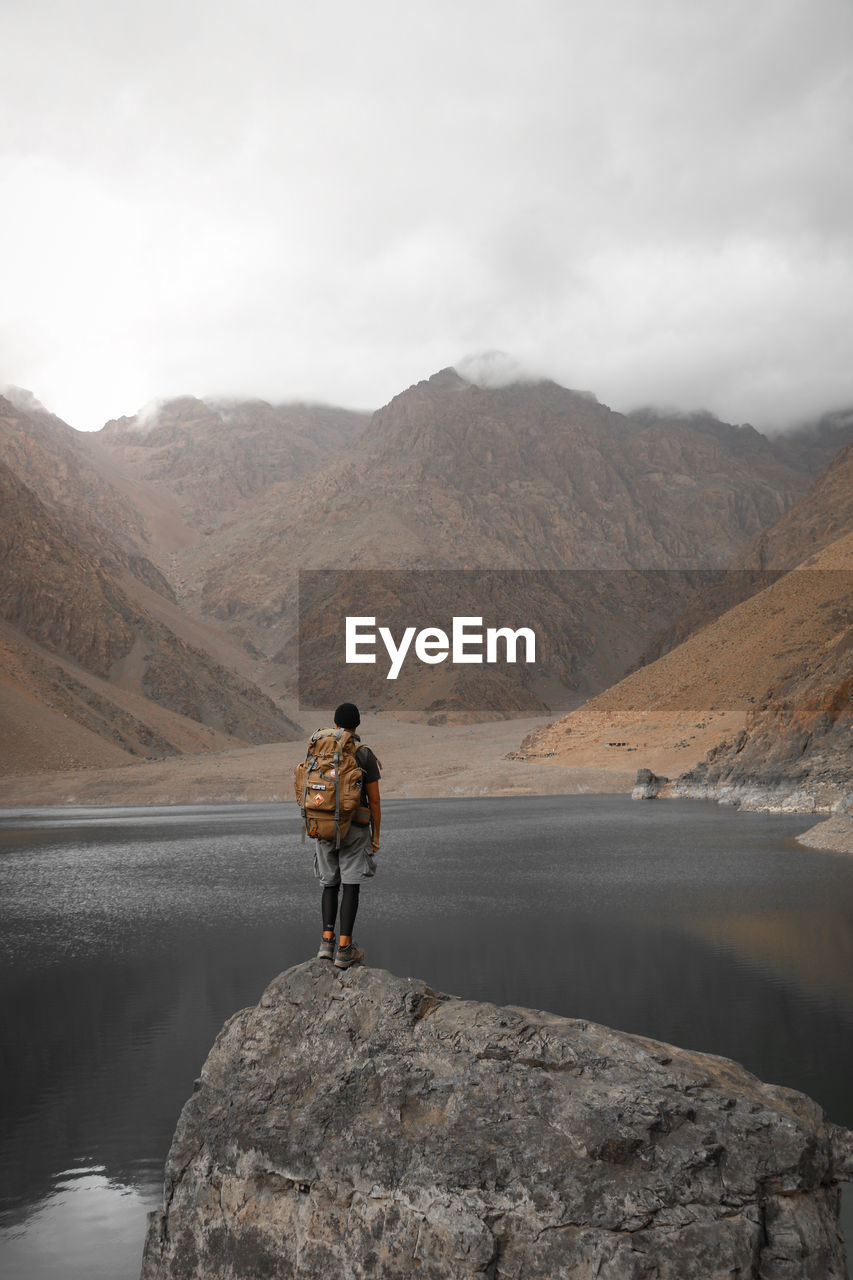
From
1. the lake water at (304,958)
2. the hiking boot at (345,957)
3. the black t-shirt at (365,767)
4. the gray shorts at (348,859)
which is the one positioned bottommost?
the lake water at (304,958)

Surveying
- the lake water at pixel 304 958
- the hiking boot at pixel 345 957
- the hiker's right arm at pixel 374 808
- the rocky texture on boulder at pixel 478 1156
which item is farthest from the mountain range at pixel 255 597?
the rocky texture on boulder at pixel 478 1156

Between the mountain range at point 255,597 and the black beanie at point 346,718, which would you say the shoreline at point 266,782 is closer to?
the mountain range at point 255,597

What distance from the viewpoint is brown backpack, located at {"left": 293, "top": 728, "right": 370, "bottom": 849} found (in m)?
7.12

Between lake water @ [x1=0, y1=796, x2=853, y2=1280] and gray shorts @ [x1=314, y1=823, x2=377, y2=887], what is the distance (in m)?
3.19

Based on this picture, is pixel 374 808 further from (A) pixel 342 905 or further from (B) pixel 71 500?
(B) pixel 71 500

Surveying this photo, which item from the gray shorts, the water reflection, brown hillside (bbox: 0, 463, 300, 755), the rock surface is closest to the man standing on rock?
the gray shorts

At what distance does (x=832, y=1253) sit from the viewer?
5.38m

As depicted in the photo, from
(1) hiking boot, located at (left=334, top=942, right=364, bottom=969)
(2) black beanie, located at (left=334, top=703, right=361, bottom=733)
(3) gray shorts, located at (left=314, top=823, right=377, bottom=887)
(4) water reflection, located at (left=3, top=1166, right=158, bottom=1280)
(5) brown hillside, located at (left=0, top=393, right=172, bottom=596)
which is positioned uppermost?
(5) brown hillside, located at (left=0, top=393, right=172, bottom=596)

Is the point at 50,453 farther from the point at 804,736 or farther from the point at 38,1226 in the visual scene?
the point at 38,1226

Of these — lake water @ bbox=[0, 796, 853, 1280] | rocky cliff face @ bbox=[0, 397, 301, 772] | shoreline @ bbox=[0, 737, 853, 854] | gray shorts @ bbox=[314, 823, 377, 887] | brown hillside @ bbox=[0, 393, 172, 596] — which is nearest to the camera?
gray shorts @ bbox=[314, 823, 377, 887]

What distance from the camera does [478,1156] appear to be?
218 inches

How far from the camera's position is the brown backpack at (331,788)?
712 cm

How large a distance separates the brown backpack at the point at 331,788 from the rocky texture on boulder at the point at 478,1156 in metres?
1.17

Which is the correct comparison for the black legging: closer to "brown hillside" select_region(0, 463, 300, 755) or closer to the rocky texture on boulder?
the rocky texture on boulder
